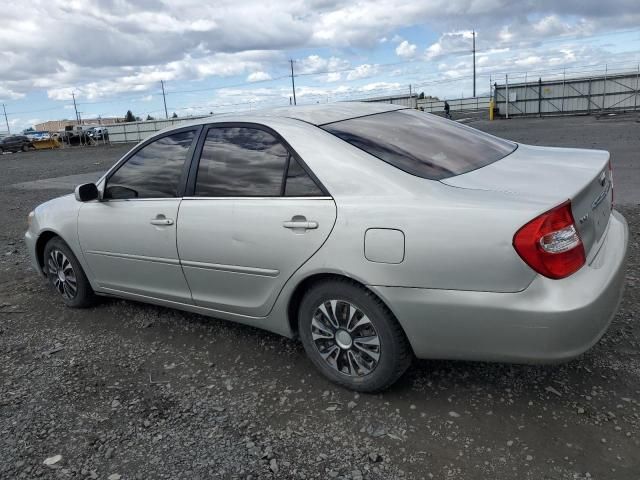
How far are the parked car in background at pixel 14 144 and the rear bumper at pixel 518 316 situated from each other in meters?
46.6

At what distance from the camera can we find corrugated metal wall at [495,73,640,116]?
108 ft

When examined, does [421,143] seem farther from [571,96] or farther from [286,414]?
[571,96]

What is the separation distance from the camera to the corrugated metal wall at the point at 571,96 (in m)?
32.9

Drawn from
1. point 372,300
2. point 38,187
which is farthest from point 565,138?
point 372,300

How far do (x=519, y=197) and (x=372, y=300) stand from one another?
88cm

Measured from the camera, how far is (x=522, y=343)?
247 cm

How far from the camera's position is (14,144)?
42219 millimetres

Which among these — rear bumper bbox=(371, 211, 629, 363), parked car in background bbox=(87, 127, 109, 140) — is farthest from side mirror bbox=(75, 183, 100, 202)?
parked car in background bbox=(87, 127, 109, 140)

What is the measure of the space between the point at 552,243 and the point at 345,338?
3.92 feet

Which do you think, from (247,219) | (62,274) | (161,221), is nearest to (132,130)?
(62,274)

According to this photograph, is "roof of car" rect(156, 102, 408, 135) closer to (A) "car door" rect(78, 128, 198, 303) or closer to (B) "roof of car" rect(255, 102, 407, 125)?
(B) "roof of car" rect(255, 102, 407, 125)

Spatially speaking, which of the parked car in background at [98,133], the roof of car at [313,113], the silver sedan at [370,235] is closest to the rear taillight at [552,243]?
the silver sedan at [370,235]

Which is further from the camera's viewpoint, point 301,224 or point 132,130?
point 132,130

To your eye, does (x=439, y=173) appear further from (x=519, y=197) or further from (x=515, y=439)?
(x=515, y=439)
